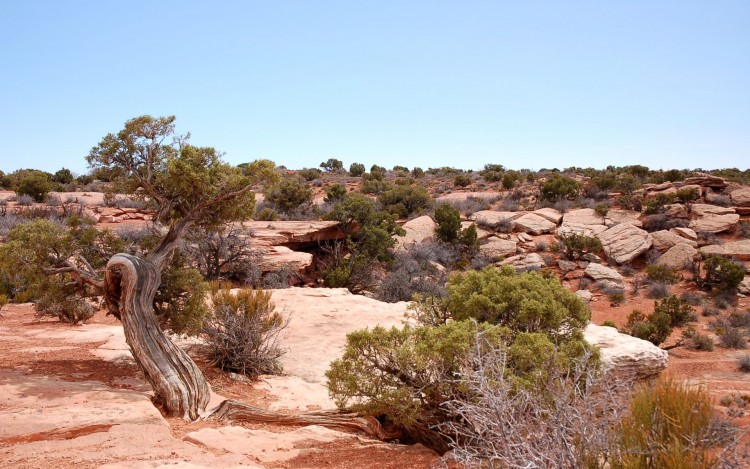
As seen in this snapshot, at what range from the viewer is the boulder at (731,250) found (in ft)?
69.1

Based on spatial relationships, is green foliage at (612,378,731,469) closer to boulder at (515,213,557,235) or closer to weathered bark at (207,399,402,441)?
weathered bark at (207,399,402,441)

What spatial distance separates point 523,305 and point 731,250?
19758 millimetres

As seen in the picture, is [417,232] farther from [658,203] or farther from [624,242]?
[658,203]

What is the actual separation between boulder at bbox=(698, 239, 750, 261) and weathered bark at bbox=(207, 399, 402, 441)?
20.1 metres

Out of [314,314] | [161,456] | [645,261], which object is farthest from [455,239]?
[161,456]

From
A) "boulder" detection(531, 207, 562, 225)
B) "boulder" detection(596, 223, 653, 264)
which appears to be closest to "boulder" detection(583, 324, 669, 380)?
"boulder" detection(596, 223, 653, 264)

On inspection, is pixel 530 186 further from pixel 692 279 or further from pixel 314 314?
pixel 314 314

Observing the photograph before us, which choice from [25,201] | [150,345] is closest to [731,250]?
[150,345]

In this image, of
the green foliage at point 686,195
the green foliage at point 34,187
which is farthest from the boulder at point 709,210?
the green foliage at point 34,187

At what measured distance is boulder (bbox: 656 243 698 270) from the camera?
69.4 ft

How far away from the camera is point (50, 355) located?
8.12 m

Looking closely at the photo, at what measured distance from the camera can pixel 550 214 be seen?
27.4 meters

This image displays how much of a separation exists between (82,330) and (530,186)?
29826mm

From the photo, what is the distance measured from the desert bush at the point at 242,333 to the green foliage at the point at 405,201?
19.8 metres
